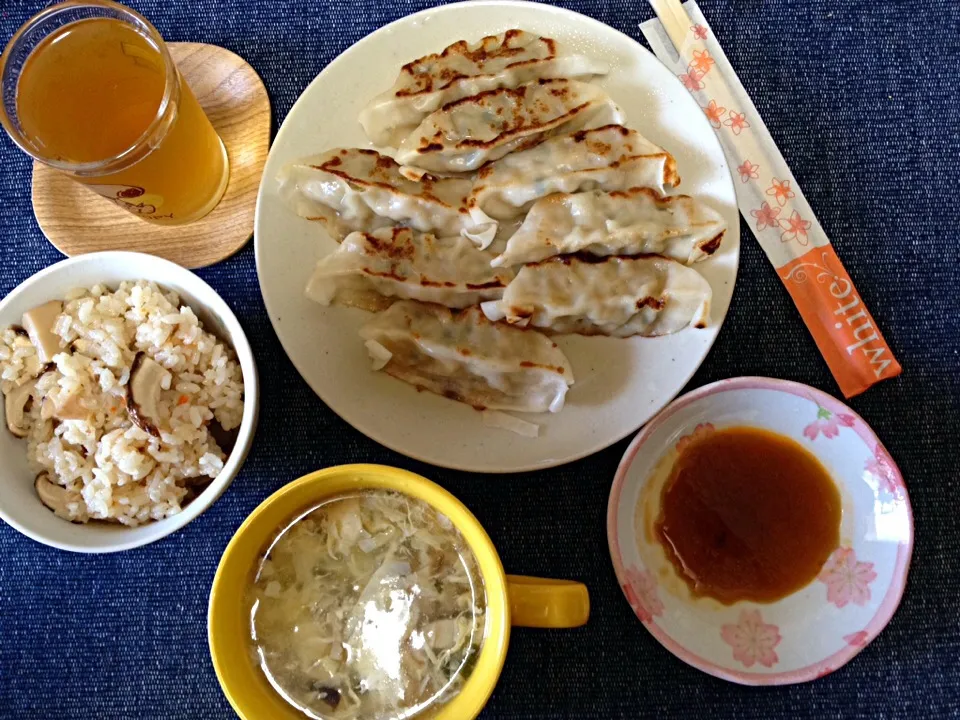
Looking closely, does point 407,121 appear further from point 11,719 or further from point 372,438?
point 11,719

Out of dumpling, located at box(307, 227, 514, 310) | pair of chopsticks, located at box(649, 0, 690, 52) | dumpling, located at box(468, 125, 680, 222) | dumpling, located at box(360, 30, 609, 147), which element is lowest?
dumpling, located at box(307, 227, 514, 310)

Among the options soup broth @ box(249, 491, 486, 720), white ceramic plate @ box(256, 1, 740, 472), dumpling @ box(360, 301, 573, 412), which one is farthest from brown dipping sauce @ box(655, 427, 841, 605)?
soup broth @ box(249, 491, 486, 720)

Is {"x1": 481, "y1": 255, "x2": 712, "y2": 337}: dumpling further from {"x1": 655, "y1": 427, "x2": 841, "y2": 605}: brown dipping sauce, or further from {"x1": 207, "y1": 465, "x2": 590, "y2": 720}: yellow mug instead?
{"x1": 207, "y1": 465, "x2": 590, "y2": 720}: yellow mug

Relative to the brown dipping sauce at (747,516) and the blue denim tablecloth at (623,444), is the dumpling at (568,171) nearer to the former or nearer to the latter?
the blue denim tablecloth at (623,444)

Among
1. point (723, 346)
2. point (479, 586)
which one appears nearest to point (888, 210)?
point (723, 346)

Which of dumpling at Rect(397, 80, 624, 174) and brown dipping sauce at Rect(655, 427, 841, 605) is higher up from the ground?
dumpling at Rect(397, 80, 624, 174)

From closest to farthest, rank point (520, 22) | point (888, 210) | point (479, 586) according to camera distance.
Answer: point (479, 586)
point (520, 22)
point (888, 210)

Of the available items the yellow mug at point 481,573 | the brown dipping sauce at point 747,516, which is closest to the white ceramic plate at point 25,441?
the yellow mug at point 481,573

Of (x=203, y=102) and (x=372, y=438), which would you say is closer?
(x=372, y=438)
